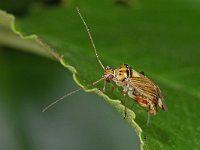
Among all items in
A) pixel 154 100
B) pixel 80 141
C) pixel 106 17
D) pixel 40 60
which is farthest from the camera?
pixel 106 17

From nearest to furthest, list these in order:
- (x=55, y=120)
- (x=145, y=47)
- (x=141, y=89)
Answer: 1. (x=141, y=89)
2. (x=55, y=120)
3. (x=145, y=47)

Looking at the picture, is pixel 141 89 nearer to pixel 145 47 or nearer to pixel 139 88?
pixel 139 88

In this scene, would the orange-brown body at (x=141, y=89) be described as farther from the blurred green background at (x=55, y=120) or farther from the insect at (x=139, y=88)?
the blurred green background at (x=55, y=120)

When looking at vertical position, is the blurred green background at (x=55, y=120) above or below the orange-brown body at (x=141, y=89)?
below

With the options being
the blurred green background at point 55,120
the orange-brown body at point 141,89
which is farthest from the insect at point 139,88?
the blurred green background at point 55,120

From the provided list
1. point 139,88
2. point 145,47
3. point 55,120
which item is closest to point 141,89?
point 139,88

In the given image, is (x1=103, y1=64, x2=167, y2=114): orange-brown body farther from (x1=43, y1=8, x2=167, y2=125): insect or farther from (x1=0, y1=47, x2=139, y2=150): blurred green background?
(x1=0, y1=47, x2=139, y2=150): blurred green background

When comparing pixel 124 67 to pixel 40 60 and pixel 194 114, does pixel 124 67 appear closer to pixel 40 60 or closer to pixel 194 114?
pixel 194 114

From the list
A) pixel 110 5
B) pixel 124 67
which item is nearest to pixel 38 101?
pixel 124 67

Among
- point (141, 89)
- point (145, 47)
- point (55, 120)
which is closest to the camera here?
point (141, 89)
